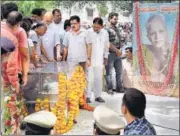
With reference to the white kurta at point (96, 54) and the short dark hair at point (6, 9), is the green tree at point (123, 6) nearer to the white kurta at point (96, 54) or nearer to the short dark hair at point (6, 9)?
the white kurta at point (96, 54)

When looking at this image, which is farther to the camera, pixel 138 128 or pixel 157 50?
pixel 157 50

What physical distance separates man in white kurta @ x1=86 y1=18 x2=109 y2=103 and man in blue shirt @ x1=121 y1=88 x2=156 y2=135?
2.41 metres

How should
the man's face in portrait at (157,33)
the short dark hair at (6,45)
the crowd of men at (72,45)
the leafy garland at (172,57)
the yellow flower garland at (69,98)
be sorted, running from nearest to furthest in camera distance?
the short dark hair at (6,45) → the crowd of men at (72,45) → the yellow flower garland at (69,98) → the leafy garland at (172,57) → the man's face in portrait at (157,33)

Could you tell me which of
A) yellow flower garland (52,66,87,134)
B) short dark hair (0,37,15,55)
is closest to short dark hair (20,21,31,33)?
short dark hair (0,37,15,55)

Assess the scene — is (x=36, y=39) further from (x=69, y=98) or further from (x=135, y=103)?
(x=135, y=103)

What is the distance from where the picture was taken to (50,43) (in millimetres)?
5094

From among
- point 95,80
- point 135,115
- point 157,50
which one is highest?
point 157,50

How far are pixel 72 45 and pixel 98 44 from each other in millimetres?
293

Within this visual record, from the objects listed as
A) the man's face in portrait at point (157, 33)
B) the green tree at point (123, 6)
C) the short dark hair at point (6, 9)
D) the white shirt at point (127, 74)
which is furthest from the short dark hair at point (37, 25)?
the man's face in portrait at point (157, 33)

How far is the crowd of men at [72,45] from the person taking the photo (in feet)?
15.2

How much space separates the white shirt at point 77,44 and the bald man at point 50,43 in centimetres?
13

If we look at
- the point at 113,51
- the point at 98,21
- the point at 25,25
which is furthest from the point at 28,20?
the point at 113,51

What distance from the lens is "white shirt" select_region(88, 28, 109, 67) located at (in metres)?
5.36

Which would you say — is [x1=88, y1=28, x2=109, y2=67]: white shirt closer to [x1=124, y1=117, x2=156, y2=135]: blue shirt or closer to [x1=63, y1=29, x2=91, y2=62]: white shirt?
[x1=63, y1=29, x2=91, y2=62]: white shirt
